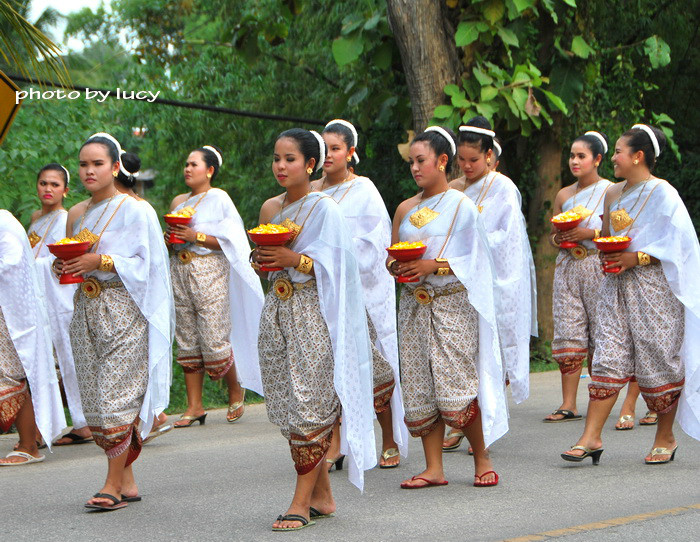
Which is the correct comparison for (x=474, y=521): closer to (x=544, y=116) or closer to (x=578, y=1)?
(x=544, y=116)

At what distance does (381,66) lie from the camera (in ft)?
39.7

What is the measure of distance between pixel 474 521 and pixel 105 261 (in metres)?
2.44

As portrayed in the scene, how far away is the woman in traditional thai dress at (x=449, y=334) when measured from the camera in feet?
21.4

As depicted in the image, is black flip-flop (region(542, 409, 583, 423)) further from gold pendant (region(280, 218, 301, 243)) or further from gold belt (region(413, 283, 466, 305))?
gold pendant (region(280, 218, 301, 243))

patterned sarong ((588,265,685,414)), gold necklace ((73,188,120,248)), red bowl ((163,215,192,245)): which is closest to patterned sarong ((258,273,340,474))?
gold necklace ((73,188,120,248))

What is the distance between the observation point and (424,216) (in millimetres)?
6641

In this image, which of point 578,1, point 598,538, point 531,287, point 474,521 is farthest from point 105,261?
point 578,1

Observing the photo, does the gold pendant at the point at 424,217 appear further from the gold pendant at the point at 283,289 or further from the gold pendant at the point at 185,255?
the gold pendant at the point at 185,255

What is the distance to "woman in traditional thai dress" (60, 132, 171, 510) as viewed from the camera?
20.2ft

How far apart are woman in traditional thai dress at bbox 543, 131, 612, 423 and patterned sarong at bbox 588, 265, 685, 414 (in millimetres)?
1650

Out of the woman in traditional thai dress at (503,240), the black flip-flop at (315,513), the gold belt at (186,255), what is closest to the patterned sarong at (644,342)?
the woman in traditional thai dress at (503,240)

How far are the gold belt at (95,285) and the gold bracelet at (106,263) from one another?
0.10 meters

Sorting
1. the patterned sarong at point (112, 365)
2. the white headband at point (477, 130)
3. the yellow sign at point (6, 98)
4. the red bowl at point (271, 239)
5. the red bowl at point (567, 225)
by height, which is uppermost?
the yellow sign at point (6, 98)

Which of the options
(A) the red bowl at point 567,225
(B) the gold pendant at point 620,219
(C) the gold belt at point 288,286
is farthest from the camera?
(A) the red bowl at point 567,225
